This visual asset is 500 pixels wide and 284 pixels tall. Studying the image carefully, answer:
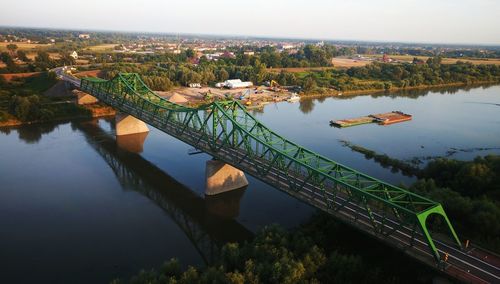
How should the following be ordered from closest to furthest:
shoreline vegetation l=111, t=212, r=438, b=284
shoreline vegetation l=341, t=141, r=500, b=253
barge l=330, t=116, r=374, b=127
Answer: shoreline vegetation l=111, t=212, r=438, b=284 → shoreline vegetation l=341, t=141, r=500, b=253 → barge l=330, t=116, r=374, b=127

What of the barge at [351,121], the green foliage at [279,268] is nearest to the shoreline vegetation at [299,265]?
the green foliage at [279,268]

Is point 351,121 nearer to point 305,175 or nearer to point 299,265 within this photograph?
point 305,175

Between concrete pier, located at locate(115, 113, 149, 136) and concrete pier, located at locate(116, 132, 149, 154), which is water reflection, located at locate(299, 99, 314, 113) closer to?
concrete pier, located at locate(116, 132, 149, 154)

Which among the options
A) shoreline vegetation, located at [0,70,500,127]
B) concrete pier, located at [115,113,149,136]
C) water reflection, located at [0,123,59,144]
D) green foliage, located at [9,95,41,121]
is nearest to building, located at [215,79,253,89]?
shoreline vegetation, located at [0,70,500,127]

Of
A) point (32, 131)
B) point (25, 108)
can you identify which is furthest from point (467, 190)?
point (25, 108)

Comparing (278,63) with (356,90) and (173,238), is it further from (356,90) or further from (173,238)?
(173,238)

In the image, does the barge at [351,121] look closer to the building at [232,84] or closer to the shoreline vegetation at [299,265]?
the building at [232,84]

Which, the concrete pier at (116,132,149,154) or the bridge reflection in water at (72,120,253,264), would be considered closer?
the bridge reflection in water at (72,120,253,264)
